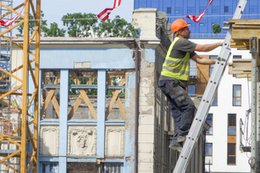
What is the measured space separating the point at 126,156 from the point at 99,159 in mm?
974

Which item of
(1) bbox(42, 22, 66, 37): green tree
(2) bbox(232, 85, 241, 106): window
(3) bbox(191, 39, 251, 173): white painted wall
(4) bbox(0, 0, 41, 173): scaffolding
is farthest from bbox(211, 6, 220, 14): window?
(4) bbox(0, 0, 41, 173): scaffolding

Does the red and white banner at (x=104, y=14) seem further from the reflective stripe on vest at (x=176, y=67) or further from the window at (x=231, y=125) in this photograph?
the window at (x=231, y=125)

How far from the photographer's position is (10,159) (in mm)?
42906

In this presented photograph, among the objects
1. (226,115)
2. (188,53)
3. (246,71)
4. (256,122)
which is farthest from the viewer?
(226,115)

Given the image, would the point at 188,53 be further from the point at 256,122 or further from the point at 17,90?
the point at 17,90

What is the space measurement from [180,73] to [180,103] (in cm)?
39

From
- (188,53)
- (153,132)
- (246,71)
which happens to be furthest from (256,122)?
(153,132)

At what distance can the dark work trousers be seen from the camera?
14.2 m

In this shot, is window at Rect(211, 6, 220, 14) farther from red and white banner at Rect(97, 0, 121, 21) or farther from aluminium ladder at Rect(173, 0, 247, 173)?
aluminium ladder at Rect(173, 0, 247, 173)

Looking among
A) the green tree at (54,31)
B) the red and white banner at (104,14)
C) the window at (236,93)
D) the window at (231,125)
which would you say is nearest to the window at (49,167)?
the red and white banner at (104,14)

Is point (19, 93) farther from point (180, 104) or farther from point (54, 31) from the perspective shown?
point (180, 104)

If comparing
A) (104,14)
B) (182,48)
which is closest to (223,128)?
(104,14)

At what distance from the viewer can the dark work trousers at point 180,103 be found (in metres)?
14.2

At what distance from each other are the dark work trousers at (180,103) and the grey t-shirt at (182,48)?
0.36 m
